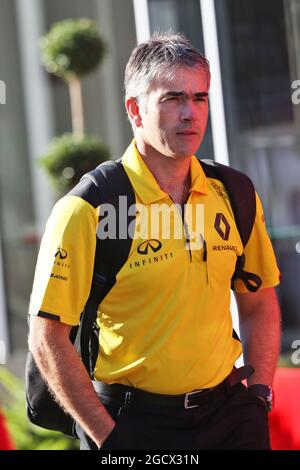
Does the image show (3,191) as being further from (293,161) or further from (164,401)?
(164,401)

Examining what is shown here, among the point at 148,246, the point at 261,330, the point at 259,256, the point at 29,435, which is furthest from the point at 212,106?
the point at 29,435

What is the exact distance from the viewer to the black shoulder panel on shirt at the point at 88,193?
9.54 ft

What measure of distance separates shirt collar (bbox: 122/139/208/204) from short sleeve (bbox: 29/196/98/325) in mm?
209

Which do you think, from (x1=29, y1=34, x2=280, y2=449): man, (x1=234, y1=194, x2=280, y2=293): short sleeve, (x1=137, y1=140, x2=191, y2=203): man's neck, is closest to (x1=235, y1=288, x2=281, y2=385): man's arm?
(x1=234, y1=194, x2=280, y2=293): short sleeve

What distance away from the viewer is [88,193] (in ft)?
9.59

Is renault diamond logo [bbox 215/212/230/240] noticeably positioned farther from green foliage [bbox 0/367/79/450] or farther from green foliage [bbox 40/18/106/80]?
green foliage [bbox 40/18/106/80]

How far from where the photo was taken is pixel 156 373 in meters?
2.92

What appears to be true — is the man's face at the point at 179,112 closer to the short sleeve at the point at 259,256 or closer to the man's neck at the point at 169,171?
the man's neck at the point at 169,171

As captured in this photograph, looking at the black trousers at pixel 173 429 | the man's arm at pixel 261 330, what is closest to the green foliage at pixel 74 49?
the man's arm at pixel 261 330

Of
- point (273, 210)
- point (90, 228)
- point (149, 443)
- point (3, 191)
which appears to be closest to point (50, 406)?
point (149, 443)

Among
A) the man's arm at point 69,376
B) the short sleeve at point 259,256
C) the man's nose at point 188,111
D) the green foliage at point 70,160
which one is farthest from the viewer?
the green foliage at point 70,160

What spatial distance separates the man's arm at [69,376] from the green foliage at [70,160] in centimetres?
332

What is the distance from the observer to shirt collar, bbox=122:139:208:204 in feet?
9.94

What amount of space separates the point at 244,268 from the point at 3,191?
5.45m
